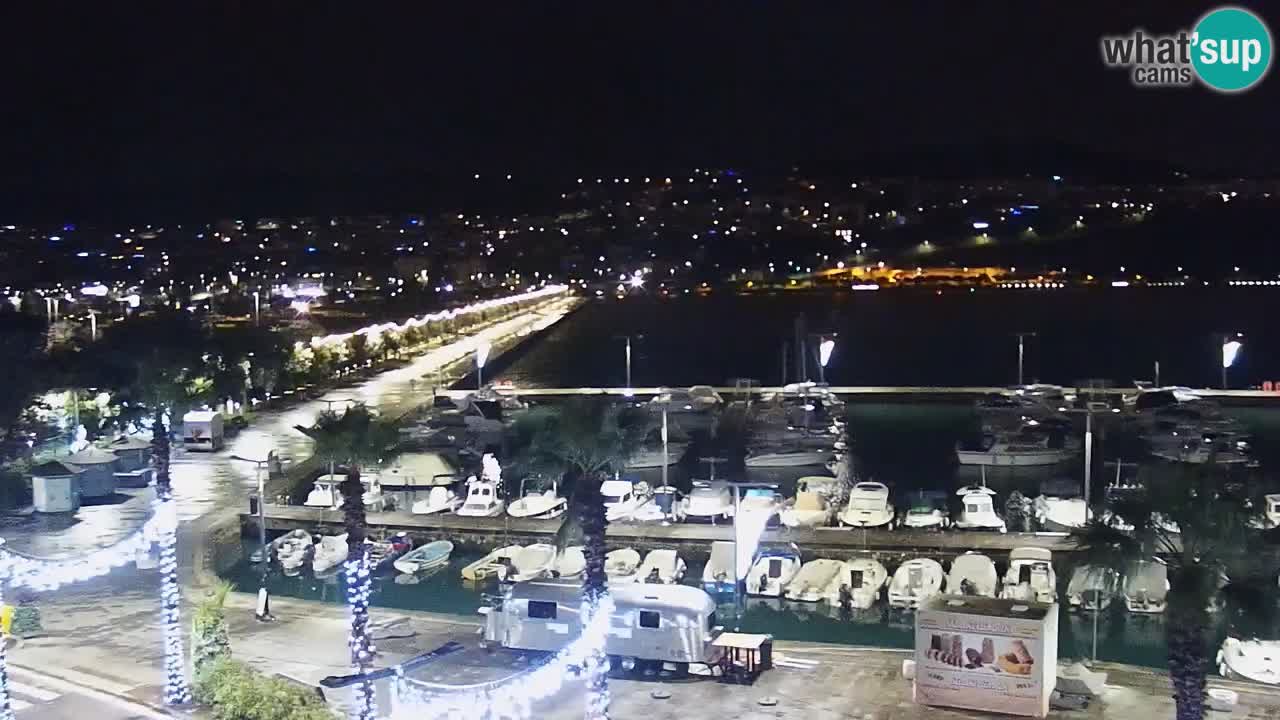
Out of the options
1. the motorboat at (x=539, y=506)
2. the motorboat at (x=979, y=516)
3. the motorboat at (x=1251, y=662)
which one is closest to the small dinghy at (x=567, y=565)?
the motorboat at (x=539, y=506)

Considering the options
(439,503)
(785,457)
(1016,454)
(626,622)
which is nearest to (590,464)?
(626,622)

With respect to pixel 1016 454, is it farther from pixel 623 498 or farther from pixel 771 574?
pixel 771 574

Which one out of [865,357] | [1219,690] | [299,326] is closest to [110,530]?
[1219,690]

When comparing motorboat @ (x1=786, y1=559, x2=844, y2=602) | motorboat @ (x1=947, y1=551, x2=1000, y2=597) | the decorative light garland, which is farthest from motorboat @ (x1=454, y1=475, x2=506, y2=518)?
the decorative light garland

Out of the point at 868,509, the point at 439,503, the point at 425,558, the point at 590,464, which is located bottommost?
the point at 425,558

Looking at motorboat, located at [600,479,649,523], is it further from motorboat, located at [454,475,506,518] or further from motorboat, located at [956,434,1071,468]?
motorboat, located at [956,434,1071,468]

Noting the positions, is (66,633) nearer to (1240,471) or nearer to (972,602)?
(972,602)

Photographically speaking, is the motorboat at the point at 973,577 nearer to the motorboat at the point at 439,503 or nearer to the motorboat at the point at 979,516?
the motorboat at the point at 979,516
